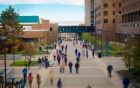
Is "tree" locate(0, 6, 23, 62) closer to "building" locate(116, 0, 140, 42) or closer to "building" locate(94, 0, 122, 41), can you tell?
"building" locate(116, 0, 140, 42)

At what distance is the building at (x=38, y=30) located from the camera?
7906 centimetres

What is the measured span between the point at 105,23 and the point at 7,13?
43.8 m

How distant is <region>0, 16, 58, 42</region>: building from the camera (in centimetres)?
7906

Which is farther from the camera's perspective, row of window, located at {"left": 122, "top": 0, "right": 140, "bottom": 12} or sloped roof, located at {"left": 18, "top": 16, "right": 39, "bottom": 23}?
sloped roof, located at {"left": 18, "top": 16, "right": 39, "bottom": 23}

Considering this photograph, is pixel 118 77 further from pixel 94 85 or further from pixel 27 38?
pixel 27 38

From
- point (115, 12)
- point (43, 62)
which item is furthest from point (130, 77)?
point (115, 12)

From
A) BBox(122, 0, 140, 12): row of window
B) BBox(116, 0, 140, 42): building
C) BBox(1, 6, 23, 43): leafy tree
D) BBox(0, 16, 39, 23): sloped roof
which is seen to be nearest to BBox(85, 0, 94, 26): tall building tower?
BBox(0, 16, 39, 23): sloped roof

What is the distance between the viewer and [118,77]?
94.1ft

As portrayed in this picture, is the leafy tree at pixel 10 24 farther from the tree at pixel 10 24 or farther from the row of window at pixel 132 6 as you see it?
the row of window at pixel 132 6

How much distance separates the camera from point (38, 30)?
85.8 metres

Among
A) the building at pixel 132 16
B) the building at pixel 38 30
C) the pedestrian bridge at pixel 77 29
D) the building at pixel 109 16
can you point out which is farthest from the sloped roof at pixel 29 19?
the building at pixel 132 16

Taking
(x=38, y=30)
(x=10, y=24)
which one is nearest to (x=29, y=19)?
(x=38, y=30)

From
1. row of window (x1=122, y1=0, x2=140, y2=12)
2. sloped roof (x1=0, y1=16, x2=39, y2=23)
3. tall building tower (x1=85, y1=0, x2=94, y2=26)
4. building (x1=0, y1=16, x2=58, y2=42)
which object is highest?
tall building tower (x1=85, y1=0, x2=94, y2=26)

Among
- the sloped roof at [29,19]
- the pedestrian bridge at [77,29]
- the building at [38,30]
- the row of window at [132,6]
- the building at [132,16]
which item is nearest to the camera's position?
the building at [132,16]
